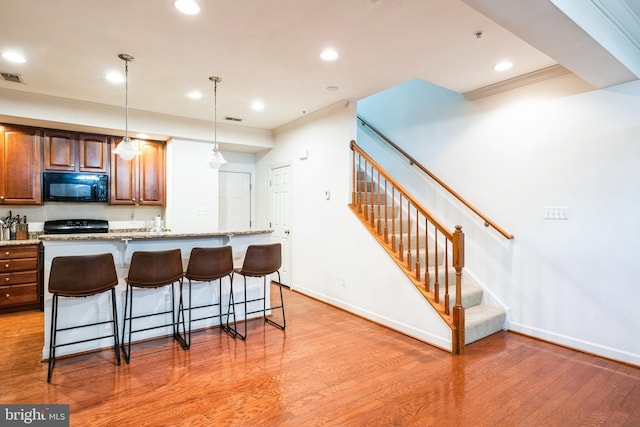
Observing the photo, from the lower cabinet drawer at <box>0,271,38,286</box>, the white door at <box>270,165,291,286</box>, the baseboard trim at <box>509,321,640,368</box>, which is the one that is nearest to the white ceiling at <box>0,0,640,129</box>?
the white door at <box>270,165,291,286</box>

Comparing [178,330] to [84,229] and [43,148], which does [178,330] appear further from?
[43,148]

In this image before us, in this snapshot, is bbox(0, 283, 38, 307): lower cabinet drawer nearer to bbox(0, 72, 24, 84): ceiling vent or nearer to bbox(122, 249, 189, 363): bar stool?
bbox(122, 249, 189, 363): bar stool

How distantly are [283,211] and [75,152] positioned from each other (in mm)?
3113

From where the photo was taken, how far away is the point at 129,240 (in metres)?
3.13

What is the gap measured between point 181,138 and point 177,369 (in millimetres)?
3598

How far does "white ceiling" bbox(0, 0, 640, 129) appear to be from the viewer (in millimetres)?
2289

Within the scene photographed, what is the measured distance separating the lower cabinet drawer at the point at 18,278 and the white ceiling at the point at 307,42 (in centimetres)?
226

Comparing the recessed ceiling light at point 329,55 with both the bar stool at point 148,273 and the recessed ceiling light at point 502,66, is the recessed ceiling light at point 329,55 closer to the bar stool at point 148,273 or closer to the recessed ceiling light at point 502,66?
the recessed ceiling light at point 502,66

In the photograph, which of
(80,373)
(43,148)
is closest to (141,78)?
(43,148)

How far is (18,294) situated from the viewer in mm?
4176

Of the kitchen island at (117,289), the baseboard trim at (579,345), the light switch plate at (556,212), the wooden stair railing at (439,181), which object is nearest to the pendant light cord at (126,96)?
the kitchen island at (117,289)

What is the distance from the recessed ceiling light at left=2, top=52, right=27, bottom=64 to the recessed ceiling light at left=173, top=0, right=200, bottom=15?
192 centimetres

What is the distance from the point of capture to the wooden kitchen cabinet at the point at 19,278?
161 inches

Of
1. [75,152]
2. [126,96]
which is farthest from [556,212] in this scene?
[75,152]
